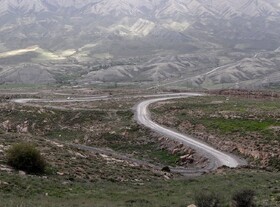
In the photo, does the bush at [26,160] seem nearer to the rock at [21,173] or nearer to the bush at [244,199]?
the rock at [21,173]

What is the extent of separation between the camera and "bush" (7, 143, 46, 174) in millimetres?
37156

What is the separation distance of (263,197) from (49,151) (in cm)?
2571

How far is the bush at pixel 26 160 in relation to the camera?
37.2 m

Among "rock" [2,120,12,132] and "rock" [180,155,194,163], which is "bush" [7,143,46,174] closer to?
"rock" [180,155,194,163]

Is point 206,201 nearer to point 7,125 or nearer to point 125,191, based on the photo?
point 125,191

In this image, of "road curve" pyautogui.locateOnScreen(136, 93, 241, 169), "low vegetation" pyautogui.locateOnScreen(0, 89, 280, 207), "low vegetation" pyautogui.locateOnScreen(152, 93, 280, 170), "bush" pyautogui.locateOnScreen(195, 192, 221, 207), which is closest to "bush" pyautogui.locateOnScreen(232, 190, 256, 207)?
"low vegetation" pyautogui.locateOnScreen(0, 89, 280, 207)

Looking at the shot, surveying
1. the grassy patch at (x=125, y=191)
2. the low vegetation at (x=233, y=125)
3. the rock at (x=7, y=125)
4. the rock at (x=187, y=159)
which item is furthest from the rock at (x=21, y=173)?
the rock at (x=7, y=125)

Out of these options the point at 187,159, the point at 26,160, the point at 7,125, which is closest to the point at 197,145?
the point at 187,159

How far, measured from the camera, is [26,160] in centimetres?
3719

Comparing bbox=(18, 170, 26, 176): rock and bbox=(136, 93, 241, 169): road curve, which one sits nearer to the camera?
bbox=(18, 170, 26, 176): rock

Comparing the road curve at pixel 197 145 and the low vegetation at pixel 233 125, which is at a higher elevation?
the low vegetation at pixel 233 125

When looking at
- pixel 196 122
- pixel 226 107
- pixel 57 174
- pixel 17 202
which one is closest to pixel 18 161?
pixel 57 174

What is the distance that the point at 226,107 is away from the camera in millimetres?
96438

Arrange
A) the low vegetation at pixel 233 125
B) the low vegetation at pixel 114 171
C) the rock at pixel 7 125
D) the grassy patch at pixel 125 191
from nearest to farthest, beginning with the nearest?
1. the grassy patch at pixel 125 191
2. the low vegetation at pixel 114 171
3. the low vegetation at pixel 233 125
4. the rock at pixel 7 125
